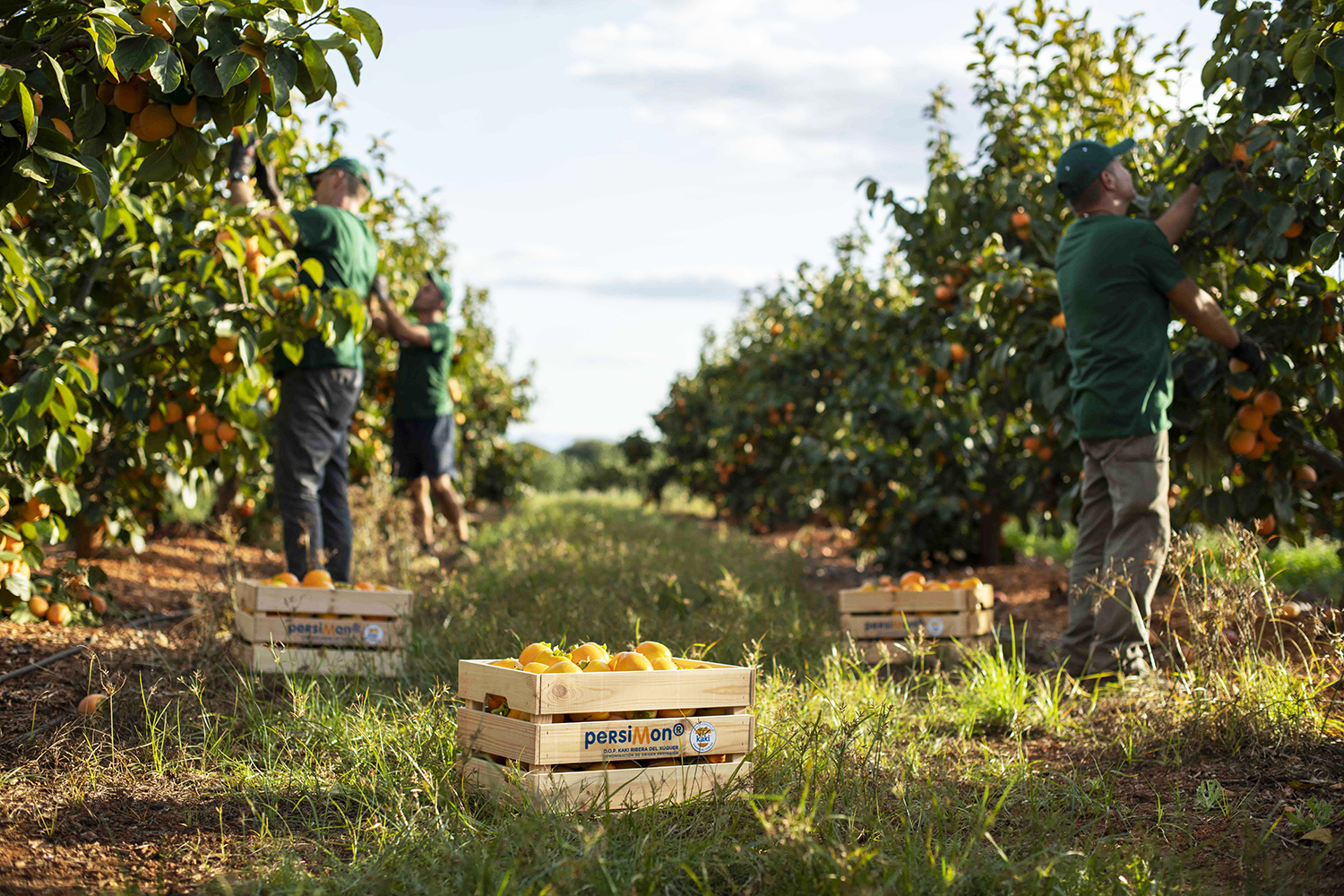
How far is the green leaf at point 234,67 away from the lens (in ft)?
7.27

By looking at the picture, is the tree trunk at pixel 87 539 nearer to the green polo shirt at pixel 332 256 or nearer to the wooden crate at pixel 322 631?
A: the green polo shirt at pixel 332 256

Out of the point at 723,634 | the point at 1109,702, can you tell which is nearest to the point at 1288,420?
the point at 1109,702

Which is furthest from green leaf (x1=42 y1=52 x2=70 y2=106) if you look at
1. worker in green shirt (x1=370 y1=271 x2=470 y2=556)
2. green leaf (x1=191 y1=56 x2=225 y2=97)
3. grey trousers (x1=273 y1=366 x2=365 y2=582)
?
worker in green shirt (x1=370 y1=271 x2=470 y2=556)

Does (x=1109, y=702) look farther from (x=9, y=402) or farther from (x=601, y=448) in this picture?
(x=601, y=448)

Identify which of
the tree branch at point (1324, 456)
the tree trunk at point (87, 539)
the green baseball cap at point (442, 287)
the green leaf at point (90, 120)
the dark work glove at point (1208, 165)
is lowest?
the tree trunk at point (87, 539)

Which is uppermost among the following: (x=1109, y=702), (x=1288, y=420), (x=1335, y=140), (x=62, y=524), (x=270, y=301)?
(x=1335, y=140)

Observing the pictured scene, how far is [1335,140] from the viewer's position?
2934mm

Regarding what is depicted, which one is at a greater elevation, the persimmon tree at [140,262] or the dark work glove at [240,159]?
the dark work glove at [240,159]

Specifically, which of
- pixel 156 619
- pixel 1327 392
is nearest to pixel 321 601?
pixel 156 619

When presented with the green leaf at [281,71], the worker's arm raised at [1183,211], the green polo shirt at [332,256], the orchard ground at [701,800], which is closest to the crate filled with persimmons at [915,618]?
the orchard ground at [701,800]

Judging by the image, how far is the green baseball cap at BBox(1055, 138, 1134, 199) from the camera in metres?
3.64

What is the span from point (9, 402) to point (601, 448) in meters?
29.5

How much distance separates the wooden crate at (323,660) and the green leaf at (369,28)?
75.5 inches

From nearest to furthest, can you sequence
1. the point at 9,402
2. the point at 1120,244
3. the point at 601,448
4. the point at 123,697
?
the point at 123,697 < the point at 9,402 < the point at 1120,244 < the point at 601,448
